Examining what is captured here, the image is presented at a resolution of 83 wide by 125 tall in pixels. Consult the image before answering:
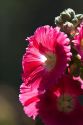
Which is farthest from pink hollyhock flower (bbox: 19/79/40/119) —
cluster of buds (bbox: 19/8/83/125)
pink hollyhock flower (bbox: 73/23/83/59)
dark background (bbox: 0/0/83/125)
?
dark background (bbox: 0/0/83/125)

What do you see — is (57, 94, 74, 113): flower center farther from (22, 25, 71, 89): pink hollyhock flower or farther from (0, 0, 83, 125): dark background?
(0, 0, 83, 125): dark background

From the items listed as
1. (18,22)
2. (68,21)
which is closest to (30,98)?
(68,21)

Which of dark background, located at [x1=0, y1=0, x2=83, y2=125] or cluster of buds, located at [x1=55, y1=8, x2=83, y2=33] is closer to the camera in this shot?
cluster of buds, located at [x1=55, y1=8, x2=83, y2=33]

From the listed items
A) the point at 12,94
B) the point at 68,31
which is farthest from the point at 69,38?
the point at 12,94

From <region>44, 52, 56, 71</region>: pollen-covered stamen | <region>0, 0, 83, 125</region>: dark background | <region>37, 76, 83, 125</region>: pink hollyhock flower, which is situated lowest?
<region>37, 76, 83, 125</region>: pink hollyhock flower

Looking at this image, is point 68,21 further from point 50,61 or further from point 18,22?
point 18,22

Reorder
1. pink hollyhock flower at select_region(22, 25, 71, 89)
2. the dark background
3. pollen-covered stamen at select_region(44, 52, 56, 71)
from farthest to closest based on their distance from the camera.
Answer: the dark background < pollen-covered stamen at select_region(44, 52, 56, 71) < pink hollyhock flower at select_region(22, 25, 71, 89)
